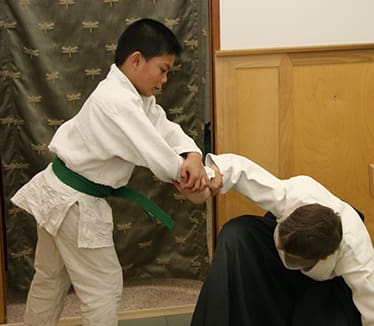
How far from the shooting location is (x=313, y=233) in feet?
4.21

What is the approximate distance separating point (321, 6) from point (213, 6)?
47 centimetres

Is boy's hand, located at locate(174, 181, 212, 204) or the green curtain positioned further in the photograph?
the green curtain

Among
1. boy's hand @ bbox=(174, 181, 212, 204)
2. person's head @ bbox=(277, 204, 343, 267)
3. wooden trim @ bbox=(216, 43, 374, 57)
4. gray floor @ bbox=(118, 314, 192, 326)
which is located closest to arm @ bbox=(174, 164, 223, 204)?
boy's hand @ bbox=(174, 181, 212, 204)

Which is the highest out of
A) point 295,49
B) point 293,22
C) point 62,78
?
point 293,22

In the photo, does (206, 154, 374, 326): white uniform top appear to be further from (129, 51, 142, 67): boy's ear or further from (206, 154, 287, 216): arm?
(129, 51, 142, 67): boy's ear

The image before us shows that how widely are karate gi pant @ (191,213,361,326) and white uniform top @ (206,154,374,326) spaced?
0.06m

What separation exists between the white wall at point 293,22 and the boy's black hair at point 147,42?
538 millimetres

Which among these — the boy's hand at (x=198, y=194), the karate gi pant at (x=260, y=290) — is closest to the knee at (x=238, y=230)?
the karate gi pant at (x=260, y=290)

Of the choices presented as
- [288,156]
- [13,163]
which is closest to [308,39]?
[288,156]

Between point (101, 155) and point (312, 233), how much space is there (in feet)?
2.16

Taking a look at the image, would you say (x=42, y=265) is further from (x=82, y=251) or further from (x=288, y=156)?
(x=288, y=156)

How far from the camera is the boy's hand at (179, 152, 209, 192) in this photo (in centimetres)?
143

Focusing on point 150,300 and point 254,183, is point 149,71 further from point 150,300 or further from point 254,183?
point 150,300

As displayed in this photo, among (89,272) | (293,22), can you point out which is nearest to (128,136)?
(89,272)
